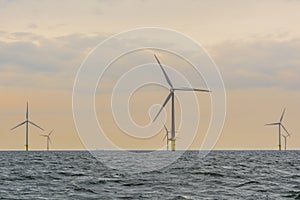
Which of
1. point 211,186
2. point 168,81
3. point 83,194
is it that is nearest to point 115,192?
point 83,194

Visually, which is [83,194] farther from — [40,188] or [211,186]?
[211,186]

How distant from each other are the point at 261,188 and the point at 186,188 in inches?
268

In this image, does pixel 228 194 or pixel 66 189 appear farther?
pixel 66 189

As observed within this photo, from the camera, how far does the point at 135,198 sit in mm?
44594

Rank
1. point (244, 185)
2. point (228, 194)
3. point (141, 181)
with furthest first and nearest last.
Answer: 1. point (141, 181)
2. point (244, 185)
3. point (228, 194)

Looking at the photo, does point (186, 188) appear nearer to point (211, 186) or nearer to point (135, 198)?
point (211, 186)

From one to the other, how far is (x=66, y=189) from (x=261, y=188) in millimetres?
17516

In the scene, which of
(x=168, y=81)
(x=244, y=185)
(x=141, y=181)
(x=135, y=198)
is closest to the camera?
(x=135, y=198)

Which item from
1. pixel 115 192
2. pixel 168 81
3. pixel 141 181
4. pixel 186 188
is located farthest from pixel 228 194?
pixel 168 81

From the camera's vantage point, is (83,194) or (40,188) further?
(40,188)

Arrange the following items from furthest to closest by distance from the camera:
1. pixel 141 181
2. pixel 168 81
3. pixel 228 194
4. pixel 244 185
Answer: pixel 168 81
pixel 141 181
pixel 244 185
pixel 228 194

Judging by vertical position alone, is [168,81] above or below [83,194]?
above

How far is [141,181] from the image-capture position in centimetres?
5956

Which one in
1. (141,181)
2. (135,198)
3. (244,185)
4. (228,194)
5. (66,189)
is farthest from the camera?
(141,181)
